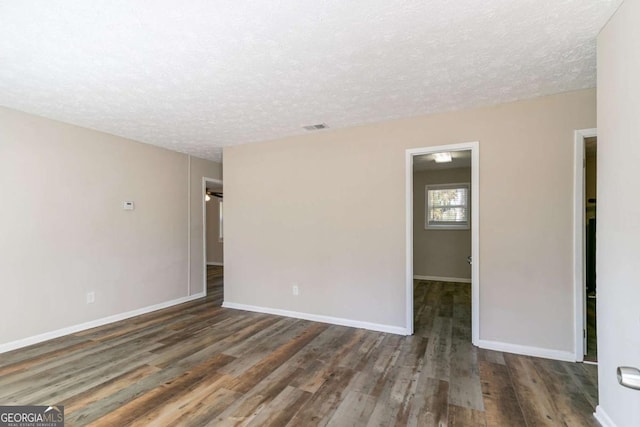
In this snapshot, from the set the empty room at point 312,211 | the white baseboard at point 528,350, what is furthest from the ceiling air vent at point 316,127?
the white baseboard at point 528,350

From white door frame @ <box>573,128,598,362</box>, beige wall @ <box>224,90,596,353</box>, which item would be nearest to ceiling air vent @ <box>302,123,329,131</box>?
beige wall @ <box>224,90,596,353</box>

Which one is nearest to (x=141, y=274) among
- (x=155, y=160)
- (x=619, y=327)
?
(x=155, y=160)

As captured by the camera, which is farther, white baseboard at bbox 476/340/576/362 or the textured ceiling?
white baseboard at bbox 476/340/576/362

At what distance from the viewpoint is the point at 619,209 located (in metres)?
1.67

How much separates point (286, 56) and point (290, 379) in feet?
8.19

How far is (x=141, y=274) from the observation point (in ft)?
14.1

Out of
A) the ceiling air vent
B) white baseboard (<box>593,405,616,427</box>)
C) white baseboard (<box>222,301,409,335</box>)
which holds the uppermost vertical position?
the ceiling air vent

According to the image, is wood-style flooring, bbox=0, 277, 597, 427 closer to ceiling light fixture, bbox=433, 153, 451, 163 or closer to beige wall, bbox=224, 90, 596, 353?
beige wall, bbox=224, 90, 596, 353

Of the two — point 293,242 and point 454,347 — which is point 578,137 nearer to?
point 454,347

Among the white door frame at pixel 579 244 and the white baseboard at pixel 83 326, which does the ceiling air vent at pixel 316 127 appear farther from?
the white baseboard at pixel 83 326

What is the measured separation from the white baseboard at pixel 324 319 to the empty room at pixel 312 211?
29mm

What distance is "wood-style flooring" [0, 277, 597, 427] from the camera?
2.00 metres

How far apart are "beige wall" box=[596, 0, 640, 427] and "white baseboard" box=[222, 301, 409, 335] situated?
1.86 metres

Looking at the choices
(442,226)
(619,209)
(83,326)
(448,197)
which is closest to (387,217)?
(619,209)
